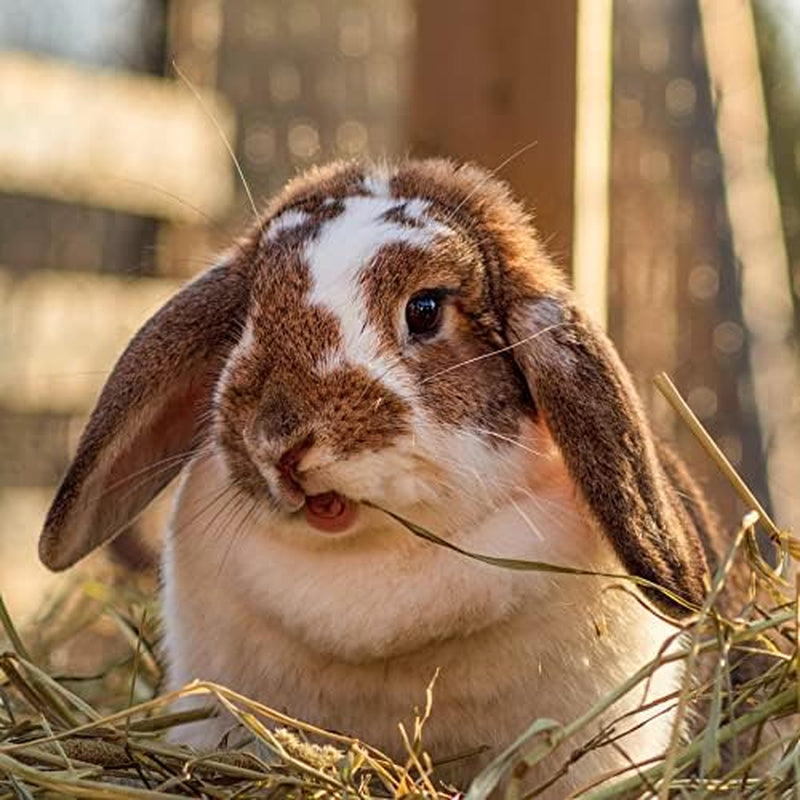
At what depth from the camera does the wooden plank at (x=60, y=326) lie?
473 centimetres

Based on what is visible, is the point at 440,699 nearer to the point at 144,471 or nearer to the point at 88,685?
the point at 144,471

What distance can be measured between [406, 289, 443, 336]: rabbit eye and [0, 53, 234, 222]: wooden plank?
2537mm

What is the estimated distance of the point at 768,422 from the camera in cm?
390

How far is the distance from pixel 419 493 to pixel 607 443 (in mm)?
265

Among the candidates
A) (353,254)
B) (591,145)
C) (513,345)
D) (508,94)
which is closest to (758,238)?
(591,145)

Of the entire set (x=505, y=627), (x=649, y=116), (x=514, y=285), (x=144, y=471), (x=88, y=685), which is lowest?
(x=88, y=685)

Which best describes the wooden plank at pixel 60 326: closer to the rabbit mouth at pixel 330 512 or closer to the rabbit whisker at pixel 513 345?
the rabbit whisker at pixel 513 345

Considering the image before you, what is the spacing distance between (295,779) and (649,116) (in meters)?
2.53

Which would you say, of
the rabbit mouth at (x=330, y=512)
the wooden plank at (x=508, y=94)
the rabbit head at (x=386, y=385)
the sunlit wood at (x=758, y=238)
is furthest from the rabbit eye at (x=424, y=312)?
the sunlit wood at (x=758, y=238)

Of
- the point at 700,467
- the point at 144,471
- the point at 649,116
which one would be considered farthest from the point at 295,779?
the point at 649,116

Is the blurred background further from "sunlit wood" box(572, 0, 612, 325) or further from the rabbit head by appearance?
the rabbit head

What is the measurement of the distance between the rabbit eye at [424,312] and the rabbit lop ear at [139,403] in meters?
0.29

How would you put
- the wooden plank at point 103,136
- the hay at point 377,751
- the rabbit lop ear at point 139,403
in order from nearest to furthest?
1. the hay at point 377,751
2. the rabbit lop ear at point 139,403
3. the wooden plank at point 103,136

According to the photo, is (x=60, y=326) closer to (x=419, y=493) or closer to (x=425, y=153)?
(x=425, y=153)
